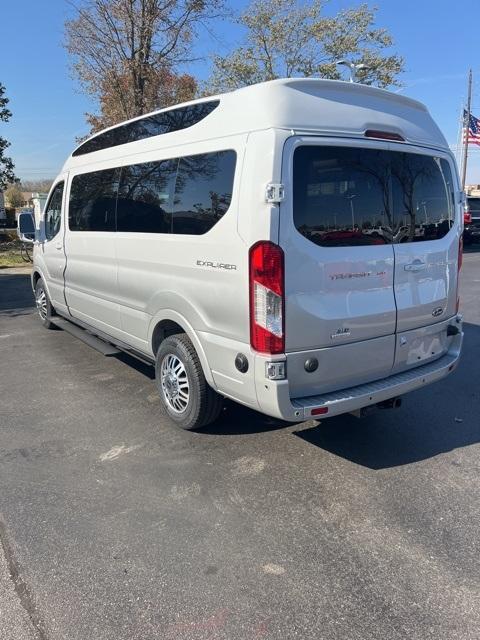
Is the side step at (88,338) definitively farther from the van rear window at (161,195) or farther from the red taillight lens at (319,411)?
the red taillight lens at (319,411)

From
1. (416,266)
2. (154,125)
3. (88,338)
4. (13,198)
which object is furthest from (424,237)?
(13,198)

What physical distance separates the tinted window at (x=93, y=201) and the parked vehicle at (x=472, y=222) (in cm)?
1898

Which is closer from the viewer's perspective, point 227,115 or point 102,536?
point 102,536

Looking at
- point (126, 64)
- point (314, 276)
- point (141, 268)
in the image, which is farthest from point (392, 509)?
point (126, 64)

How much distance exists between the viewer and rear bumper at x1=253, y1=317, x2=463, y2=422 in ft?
10.4

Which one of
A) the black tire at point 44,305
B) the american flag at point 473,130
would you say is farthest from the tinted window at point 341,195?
the american flag at point 473,130

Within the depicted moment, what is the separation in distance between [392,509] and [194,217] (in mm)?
2374

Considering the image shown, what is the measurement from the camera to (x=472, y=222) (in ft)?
72.0

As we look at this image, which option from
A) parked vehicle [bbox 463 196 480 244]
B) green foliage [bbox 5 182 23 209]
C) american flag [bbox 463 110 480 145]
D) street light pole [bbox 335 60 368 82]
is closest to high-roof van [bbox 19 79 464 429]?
street light pole [bbox 335 60 368 82]

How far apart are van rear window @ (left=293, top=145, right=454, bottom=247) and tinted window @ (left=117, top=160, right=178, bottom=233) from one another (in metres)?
1.28

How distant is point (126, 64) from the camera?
1616cm

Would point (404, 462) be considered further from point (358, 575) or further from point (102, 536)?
point (102, 536)

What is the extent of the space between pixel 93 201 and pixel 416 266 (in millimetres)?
3440

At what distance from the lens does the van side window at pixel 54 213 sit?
21.5ft
